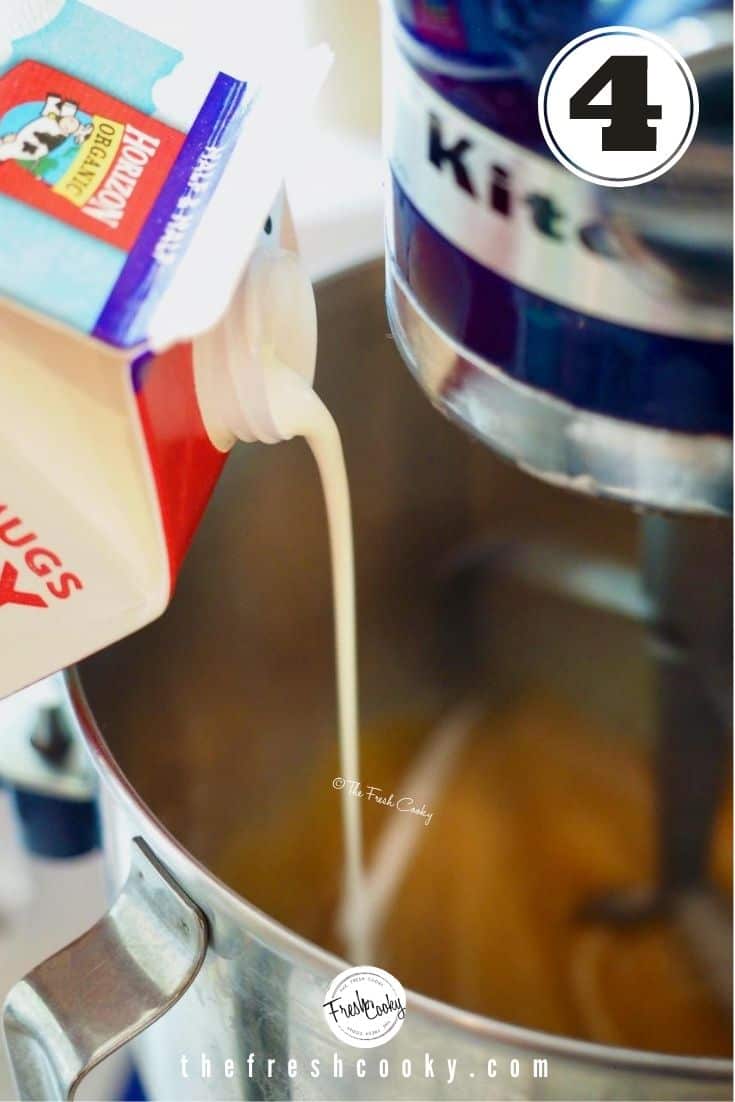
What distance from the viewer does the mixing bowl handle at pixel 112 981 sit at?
0.42 metres

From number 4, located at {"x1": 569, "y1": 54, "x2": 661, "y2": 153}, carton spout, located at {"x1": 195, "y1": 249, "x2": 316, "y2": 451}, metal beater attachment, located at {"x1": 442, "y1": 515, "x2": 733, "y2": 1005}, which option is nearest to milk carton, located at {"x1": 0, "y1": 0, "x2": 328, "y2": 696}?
carton spout, located at {"x1": 195, "y1": 249, "x2": 316, "y2": 451}

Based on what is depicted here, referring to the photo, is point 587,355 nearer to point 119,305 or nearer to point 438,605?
point 119,305

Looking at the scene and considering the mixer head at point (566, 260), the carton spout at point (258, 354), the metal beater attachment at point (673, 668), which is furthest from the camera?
the metal beater attachment at point (673, 668)

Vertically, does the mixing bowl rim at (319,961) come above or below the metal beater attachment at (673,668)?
above

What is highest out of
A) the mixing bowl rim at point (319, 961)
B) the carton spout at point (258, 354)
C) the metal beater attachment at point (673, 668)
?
the carton spout at point (258, 354)

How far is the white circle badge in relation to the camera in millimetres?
332

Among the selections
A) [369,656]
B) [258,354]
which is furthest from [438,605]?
[258,354]

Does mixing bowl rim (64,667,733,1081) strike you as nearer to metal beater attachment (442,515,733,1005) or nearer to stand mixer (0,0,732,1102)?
stand mixer (0,0,732,1102)

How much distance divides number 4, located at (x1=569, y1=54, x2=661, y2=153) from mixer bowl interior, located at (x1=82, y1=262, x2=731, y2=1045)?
0.25 m

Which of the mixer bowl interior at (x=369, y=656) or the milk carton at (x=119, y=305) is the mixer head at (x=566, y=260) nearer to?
the milk carton at (x=119, y=305)

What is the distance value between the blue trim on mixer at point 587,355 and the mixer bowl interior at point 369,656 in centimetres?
23

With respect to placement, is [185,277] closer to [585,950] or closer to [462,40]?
[462,40]

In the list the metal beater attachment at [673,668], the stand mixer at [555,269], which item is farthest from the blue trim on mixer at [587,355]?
the metal beater attachment at [673,668]

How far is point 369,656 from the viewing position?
750mm
